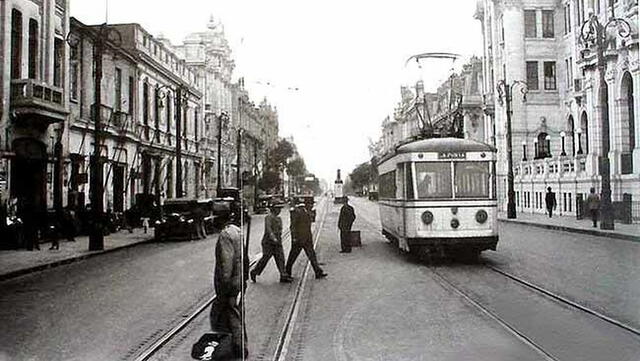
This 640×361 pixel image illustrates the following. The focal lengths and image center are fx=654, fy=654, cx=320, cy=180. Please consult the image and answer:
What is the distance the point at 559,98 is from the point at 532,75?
526 centimetres

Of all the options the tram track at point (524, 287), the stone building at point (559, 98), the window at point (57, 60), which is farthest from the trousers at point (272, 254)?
the window at point (57, 60)

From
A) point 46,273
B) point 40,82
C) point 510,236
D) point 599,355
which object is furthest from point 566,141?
point 599,355

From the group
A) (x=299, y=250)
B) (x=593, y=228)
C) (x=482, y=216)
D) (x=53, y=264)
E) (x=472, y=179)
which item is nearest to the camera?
(x=299, y=250)

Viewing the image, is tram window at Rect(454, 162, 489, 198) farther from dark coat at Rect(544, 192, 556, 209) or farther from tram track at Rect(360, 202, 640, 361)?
dark coat at Rect(544, 192, 556, 209)

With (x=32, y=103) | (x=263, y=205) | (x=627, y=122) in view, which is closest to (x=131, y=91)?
(x=32, y=103)

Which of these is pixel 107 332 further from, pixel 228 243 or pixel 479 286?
pixel 479 286

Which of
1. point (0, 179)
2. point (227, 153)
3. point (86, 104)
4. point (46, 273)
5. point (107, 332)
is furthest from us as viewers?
point (227, 153)

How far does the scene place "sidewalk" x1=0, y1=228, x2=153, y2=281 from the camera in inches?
546

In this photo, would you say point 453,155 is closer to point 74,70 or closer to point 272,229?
point 272,229

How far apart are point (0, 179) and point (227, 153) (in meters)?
19.2

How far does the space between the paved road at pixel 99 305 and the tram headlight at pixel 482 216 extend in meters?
5.49

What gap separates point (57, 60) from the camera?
22266mm

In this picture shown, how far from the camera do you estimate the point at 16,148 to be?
19766mm

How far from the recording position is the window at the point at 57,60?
72.2ft
